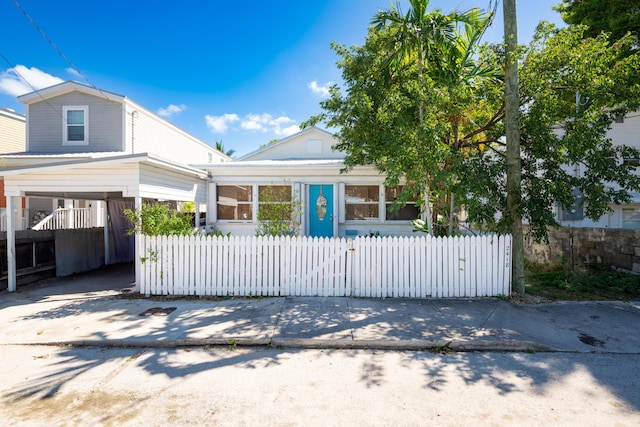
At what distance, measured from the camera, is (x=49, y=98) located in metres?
11.8

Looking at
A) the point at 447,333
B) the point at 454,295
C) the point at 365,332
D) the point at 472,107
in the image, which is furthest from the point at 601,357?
the point at 472,107

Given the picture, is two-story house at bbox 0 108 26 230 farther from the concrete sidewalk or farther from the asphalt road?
the asphalt road

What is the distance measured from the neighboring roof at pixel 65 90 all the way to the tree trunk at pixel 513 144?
12.5 meters

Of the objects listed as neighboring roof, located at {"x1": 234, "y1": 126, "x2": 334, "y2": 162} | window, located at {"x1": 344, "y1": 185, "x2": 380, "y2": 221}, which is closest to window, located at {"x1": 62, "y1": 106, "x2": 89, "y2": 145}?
neighboring roof, located at {"x1": 234, "y1": 126, "x2": 334, "y2": 162}

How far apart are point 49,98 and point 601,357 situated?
1713 centimetres

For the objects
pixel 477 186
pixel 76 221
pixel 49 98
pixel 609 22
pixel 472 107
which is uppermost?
pixel 609 22

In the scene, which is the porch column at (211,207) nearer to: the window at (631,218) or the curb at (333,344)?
the curb at (333,344)

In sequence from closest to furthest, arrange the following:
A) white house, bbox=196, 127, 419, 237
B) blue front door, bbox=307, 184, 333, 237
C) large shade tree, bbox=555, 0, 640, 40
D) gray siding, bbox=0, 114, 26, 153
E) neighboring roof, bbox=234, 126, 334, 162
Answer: white house, bbox=196, 127, 419, 237 → blue front door, bbox=307, 184, 333, 237 → large shade tree, bbox=555, 0, 640, 40 → neighboring roof, bbox=234, 126, 334, 162 → gray siding, bbox=0, 114, 26, 153

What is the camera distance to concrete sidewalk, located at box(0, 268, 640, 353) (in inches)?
170

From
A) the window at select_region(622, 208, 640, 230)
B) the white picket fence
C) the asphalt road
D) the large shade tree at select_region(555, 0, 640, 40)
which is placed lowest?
the asphalt road

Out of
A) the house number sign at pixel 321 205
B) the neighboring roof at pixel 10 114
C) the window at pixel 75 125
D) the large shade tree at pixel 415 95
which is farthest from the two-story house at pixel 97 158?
the large shade tree at pixel 415 95

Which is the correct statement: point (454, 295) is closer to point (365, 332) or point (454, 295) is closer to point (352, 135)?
point (365, 332)

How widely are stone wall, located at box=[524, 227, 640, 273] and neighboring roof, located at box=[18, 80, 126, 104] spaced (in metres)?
15.3

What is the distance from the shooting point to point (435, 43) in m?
6.46
